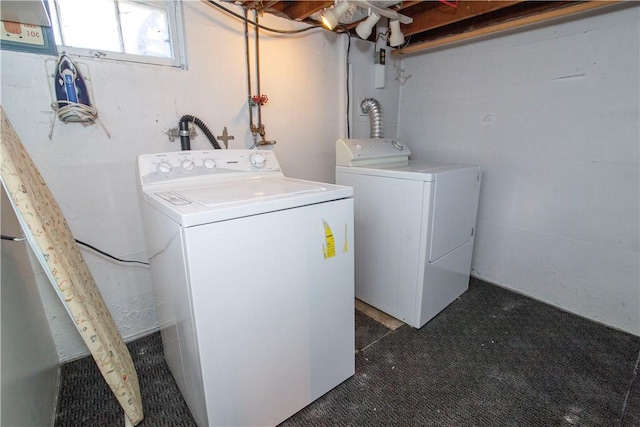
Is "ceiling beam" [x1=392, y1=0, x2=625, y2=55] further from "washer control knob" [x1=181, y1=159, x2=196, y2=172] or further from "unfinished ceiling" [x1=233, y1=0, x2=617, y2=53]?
"washer control knob" [x1=181, y1=159, x2=196, y2=172]

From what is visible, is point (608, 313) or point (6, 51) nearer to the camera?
point (6, 51)

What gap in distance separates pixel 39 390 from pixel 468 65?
3049 millimetres

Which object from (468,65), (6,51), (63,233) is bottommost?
(63,233)

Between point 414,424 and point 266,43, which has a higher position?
point 266,43

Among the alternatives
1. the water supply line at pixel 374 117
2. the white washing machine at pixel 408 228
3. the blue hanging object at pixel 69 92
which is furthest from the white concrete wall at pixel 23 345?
the water supply line at pixel 374 117

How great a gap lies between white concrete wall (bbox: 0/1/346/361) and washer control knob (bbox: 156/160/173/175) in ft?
1.12

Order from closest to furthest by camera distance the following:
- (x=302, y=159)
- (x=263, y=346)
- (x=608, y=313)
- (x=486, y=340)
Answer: (x=263, y=346) < (x=486, y=340) < (x=608, y=313) < (x=302, y=159)

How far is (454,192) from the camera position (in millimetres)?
1838

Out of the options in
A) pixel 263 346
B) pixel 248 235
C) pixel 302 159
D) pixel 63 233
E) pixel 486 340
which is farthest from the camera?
pixel 302 159

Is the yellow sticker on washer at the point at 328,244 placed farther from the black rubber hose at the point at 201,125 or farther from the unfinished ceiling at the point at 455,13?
the unfinished ceiling at the point at 455,13

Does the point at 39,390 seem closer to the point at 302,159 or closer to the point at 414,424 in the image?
the point at 414,424

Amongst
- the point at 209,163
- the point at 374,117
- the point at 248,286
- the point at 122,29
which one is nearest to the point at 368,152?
the point at 374,117

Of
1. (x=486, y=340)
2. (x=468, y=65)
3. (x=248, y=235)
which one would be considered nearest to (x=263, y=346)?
(x=248, y=235)

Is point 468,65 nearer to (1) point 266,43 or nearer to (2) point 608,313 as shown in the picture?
(1) point 266,43
